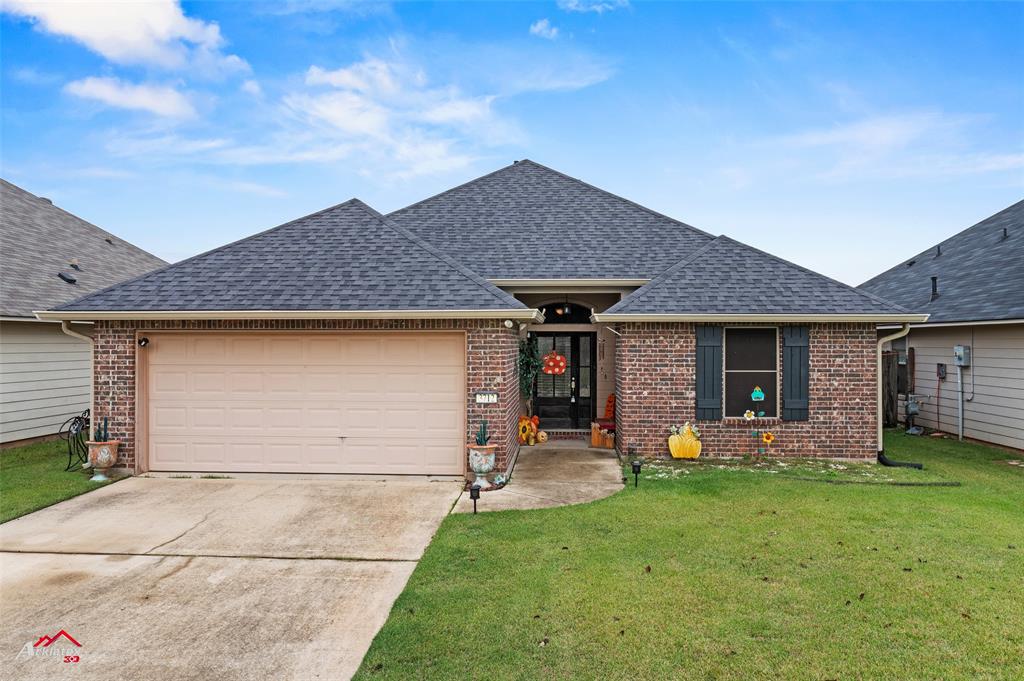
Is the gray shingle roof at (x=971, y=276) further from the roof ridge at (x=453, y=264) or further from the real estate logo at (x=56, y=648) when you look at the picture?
the real estate logo at (x=56, y=648)

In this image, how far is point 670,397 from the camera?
368 inches

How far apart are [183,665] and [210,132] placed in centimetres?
1799

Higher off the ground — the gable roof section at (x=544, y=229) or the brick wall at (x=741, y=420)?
the gable roof section at (x=544, y=229)

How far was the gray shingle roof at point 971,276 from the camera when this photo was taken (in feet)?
36.0

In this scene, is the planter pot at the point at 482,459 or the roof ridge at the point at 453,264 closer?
the planter pot at the point at 482,459

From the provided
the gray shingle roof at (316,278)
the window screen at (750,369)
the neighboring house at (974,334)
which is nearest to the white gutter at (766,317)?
the window screen at (750,369)

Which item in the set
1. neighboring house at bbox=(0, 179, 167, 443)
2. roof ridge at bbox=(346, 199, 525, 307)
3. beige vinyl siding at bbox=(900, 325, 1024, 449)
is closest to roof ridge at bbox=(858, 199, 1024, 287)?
beige vinyl siding at bbox=(900, 325, 1024, 449)

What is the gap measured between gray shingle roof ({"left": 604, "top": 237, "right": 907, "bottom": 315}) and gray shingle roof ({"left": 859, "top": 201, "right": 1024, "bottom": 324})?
3.37 m

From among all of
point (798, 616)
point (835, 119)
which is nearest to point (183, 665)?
point (798, 616)

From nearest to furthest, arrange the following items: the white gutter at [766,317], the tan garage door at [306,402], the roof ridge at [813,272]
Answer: the tan garage door at [306,402]
the white gutter at [766,317]
the roof ridge at [813,272]

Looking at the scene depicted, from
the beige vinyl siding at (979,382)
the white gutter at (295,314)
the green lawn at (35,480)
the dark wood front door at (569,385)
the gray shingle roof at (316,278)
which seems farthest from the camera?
the dark wood front door at (569,385)

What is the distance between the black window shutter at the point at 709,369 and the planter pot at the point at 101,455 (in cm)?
983

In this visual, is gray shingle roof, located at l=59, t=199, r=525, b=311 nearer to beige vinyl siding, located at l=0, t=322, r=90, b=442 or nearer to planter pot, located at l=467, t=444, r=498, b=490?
planter pot, located at l=467, t=444, r=498, b=490

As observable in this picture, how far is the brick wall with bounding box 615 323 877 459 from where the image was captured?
361 inches
